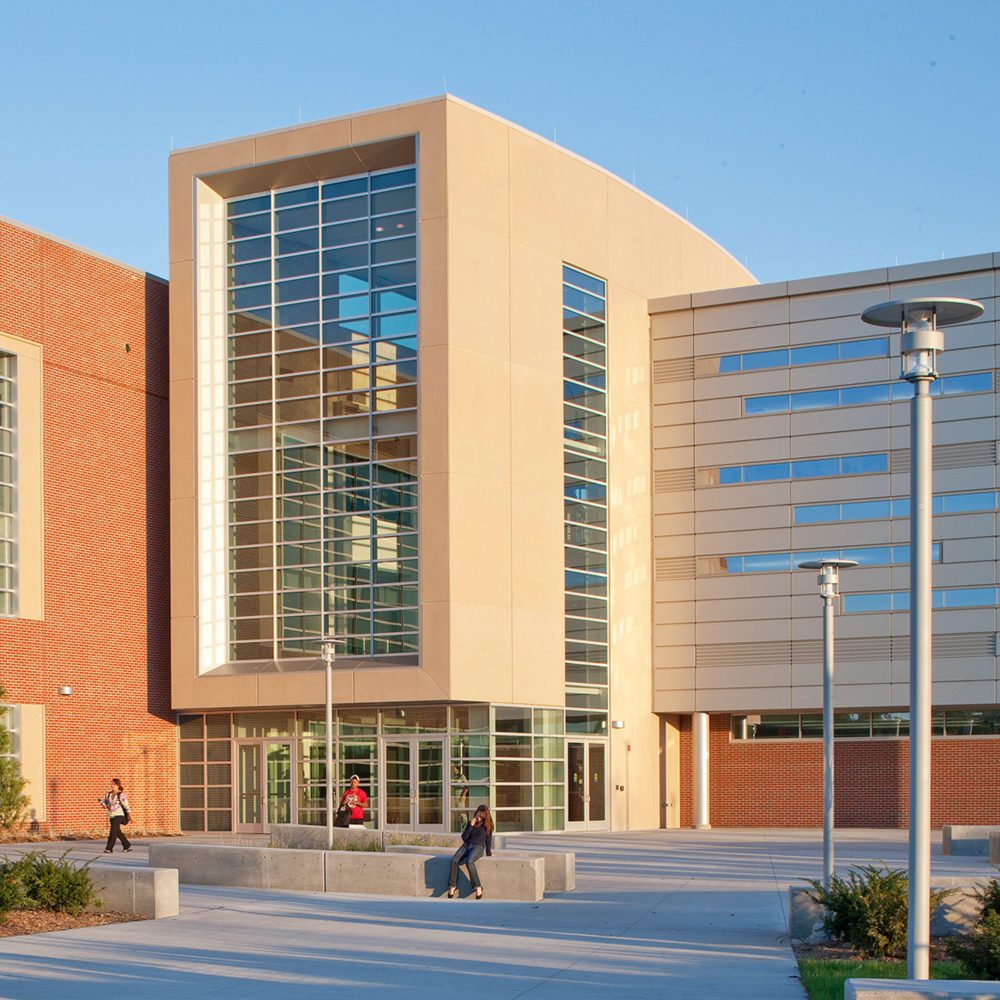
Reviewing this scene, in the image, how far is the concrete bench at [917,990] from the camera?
9.31 m

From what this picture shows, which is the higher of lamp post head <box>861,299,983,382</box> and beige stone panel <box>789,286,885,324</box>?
beige stone panel <box>789,286,885,324</box>

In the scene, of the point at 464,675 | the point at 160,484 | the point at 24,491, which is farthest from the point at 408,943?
the point at 160,484

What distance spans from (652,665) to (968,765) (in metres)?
9.36

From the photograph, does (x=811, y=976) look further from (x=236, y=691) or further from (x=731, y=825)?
(x=731, y=825)

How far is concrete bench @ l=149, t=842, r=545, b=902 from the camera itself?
1964cm

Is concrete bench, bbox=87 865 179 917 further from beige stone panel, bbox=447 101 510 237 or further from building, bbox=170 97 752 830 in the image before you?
beige stone panel, bbox=447 101 510 237

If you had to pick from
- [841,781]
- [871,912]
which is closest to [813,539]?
[841,781]

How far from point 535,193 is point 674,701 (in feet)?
50.8

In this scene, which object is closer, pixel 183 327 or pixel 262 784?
pixel 262 784

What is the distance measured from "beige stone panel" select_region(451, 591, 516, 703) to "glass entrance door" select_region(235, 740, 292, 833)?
623 cm

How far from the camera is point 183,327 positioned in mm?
37531

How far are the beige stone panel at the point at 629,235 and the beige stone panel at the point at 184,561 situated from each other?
14.0 meters

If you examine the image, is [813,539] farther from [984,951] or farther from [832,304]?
[984,951]

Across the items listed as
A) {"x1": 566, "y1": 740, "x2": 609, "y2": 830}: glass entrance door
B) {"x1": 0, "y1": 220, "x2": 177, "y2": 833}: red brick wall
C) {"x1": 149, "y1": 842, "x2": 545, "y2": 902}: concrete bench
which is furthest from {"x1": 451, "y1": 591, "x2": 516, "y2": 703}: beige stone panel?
{"x1": 149, "y1": 842, "x2": 545, "y2": 902}: concrete bench
